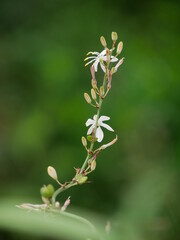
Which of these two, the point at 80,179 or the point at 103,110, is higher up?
the point at 103,110

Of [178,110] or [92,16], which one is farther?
[92,16]

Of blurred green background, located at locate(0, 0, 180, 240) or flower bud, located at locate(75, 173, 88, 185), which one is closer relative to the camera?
flower bud, located at locate(75, 173, 88, 185)

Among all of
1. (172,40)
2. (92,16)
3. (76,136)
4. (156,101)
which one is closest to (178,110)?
(156,101)

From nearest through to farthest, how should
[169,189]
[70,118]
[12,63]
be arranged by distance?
[169,189] → [70,118] → [12,63]

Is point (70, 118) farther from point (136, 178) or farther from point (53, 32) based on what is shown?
point (53, 32)

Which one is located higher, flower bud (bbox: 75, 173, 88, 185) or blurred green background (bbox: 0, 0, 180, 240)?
blurred green background (bbox: 0, 0, 180, 240)

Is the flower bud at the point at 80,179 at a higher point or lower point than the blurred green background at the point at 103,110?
lower

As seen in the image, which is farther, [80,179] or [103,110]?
[103,110]

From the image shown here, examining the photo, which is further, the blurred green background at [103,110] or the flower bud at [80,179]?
the blurred green background at [103,110]
